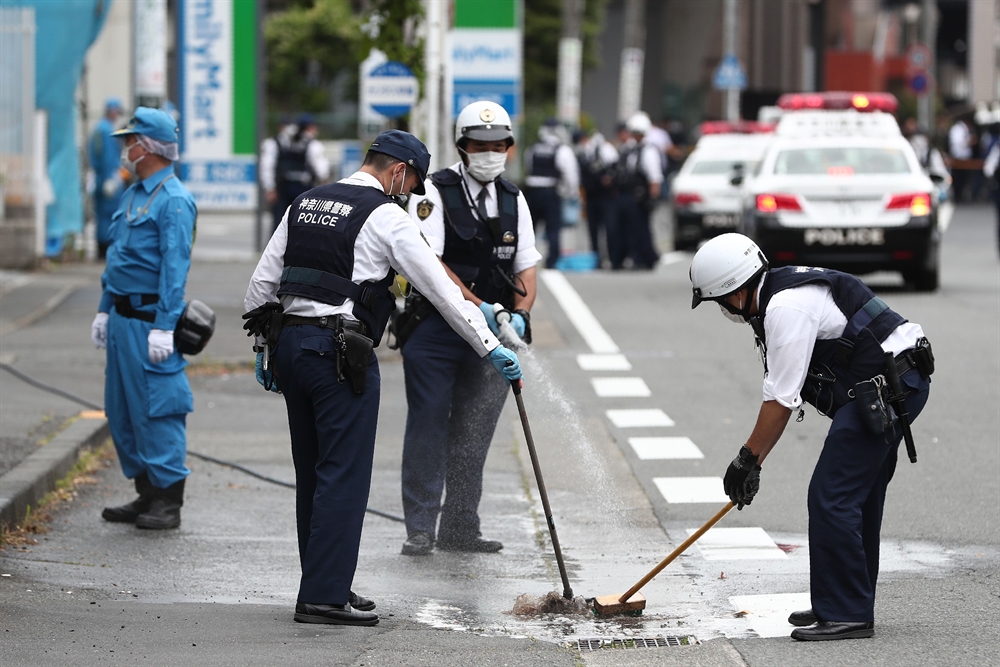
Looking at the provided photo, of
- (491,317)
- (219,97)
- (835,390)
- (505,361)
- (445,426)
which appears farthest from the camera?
(219,97)

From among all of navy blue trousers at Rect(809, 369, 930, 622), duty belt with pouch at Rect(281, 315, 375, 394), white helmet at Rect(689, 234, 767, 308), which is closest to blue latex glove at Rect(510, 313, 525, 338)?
duty belt with pouch at Rect(281, 315, 375, 394)

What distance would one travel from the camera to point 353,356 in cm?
605

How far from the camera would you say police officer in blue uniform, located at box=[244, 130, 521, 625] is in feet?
20.0

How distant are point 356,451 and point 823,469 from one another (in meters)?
1.71

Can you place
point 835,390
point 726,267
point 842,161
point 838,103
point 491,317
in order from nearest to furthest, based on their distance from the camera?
1. point 726,267
2. point 835,390
3. point 491,317
4. point 842,161
5. point 838,103

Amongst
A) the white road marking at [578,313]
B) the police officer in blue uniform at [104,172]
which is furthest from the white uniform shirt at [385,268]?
the police officer in blue uniform at [104,172]

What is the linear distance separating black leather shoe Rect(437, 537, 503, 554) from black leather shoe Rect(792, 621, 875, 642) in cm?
205

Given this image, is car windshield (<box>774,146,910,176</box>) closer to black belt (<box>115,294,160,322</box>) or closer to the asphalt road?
the asphalt road

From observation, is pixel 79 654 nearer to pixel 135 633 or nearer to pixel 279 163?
pixel 135 633

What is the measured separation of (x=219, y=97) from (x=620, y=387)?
10563 mm

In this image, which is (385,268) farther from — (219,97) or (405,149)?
(219,97)

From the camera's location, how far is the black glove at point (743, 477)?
19.2ft

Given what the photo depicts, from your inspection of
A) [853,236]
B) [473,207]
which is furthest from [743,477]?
[853,236]

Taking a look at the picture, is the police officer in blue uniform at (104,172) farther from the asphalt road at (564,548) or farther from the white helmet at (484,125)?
the white helmet at (484,125)
